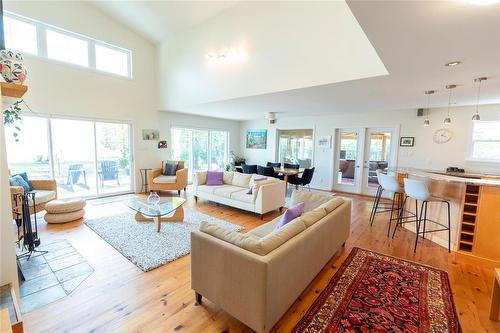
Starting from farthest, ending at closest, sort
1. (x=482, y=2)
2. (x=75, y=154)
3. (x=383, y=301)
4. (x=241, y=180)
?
(x=75, y=154) → (x=241, y=180) → (x=383, y=301) → (x=482, y=2)

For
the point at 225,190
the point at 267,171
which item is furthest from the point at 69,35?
the point at 267,171

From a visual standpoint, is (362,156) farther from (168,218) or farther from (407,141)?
(168,218)

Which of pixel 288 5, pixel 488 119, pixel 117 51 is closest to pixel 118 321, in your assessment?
pixel 288 5

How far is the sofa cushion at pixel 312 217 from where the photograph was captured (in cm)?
204

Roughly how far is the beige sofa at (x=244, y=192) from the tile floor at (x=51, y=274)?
251 cm

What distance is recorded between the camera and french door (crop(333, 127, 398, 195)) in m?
5.88

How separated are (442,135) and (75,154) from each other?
28.5 feet

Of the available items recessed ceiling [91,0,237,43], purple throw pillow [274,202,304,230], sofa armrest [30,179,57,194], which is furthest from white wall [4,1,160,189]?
purple throw pillow [274,202,304,230]

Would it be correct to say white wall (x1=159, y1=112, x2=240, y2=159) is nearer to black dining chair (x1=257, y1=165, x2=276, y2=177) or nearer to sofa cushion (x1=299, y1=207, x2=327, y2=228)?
black dining chair (x1=257, y1=165, x2=276, y2=177)

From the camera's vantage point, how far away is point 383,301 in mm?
1979

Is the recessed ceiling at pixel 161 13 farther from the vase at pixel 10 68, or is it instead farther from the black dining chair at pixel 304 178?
the black dining chair at pixel 304 178

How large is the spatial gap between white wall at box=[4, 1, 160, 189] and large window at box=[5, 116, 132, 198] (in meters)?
0.26

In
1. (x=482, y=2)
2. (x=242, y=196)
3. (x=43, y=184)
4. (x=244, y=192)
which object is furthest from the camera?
(x=244, y=192)

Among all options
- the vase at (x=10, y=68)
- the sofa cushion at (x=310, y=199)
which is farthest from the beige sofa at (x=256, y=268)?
the vase at (x=10, y=68)
